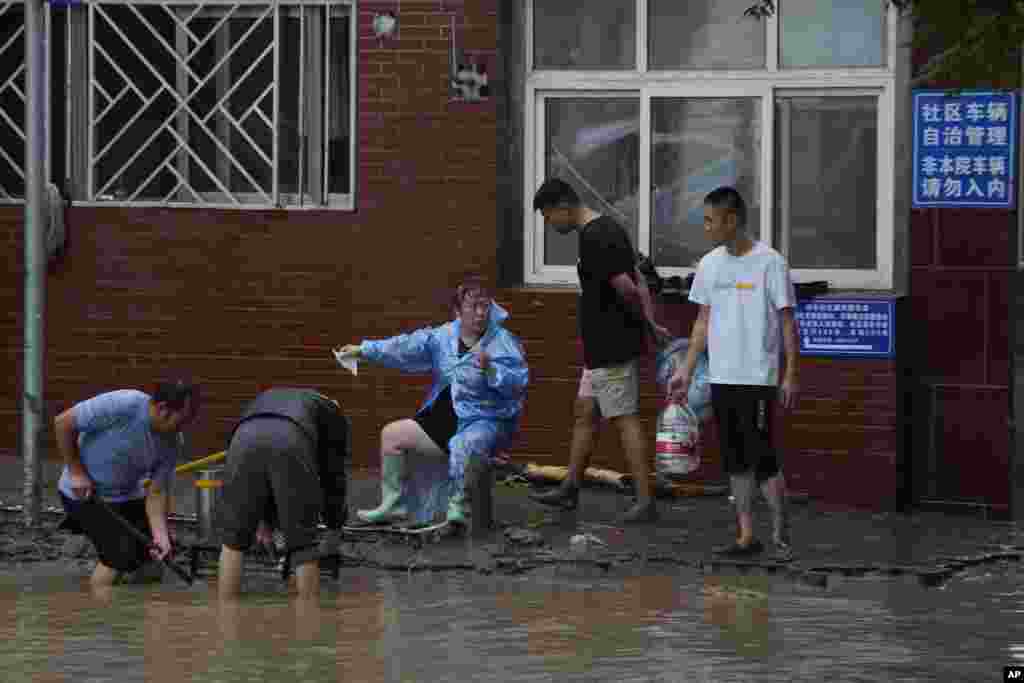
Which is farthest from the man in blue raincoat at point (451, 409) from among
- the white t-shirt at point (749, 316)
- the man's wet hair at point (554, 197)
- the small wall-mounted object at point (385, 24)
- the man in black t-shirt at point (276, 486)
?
the small wall-mounted object at point (385, 24)

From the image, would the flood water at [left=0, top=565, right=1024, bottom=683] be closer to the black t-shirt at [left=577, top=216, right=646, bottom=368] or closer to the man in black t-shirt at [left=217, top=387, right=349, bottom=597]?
the man in black t-shirt at [left=217, top=387, right=349, bottom=597]

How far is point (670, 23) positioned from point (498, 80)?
114 cm

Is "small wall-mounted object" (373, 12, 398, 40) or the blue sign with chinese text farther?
"small wall-mounted object" (373, 12, 398, 40)

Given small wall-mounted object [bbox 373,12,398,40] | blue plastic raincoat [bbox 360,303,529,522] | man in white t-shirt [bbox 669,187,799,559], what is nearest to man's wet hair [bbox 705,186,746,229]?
man in white t-shirt [bbox 669,187,799,559]

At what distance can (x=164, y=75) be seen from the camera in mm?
14289

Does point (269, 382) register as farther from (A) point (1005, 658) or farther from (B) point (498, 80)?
(A) point (1005, 658)

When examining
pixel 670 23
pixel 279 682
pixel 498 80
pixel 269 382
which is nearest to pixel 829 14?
pixel 670 23

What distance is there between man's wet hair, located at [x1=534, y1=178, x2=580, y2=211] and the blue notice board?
6.19 feet

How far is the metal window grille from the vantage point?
14.5 m

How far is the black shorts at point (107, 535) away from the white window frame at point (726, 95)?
3867 millimetres

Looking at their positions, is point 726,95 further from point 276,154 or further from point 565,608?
point 565,608

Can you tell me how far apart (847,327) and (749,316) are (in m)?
2.12

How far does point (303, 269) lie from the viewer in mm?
13969

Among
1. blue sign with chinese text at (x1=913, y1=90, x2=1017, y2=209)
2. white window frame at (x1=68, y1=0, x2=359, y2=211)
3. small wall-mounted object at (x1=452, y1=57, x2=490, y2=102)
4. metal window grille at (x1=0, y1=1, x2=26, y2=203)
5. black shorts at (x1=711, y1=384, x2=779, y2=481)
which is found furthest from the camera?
metal window grille at (x1=0, y1=1, x2=26, y2=203)
